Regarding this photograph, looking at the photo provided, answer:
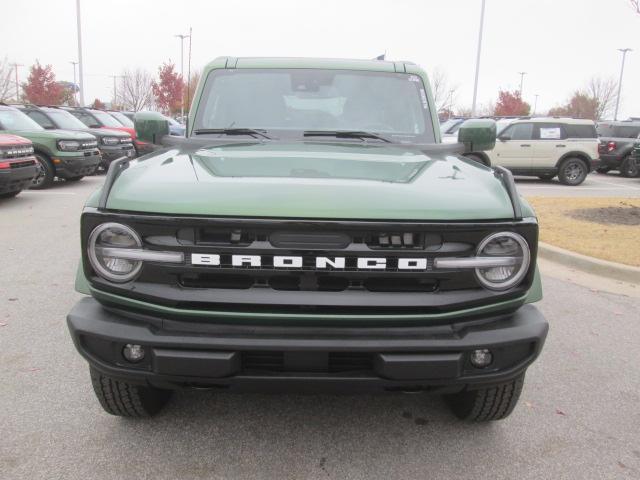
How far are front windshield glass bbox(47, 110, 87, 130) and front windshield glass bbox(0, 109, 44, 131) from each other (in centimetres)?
144

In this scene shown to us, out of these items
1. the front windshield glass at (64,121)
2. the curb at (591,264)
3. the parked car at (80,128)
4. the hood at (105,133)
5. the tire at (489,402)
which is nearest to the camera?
the tire at (489,402)

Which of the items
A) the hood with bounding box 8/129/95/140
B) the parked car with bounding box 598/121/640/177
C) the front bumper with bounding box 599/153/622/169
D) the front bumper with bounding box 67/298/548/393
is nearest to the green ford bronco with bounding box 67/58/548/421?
the front bumper with bounding box 67/298/548/393

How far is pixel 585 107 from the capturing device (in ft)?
193

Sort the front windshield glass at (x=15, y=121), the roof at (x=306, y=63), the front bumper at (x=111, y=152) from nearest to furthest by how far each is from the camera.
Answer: the roof at (x=306, y=63), the front windshield glass at (x=15, y=121), the front bumper at (x=111, y=152)

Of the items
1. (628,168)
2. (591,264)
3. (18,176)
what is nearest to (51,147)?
(18,176)

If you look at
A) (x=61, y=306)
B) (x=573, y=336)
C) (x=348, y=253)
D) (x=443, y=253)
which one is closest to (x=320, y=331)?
(x=348, y=253)

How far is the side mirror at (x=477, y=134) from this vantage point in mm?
3672

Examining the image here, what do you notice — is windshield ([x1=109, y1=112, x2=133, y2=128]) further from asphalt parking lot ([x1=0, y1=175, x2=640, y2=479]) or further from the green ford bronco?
the green ford bronco

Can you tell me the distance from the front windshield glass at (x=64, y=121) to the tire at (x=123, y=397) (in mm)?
12594

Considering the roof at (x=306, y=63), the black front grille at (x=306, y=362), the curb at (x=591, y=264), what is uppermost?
the roof at (x=306, y=63)

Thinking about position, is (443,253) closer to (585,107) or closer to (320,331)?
(320,331)

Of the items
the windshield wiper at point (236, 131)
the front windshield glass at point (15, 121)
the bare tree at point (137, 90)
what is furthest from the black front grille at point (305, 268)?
the bare tree at point (137, 90)

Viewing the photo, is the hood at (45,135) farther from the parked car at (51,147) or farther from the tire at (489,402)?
the tire at (489,402)

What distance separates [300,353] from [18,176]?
9309 mm
